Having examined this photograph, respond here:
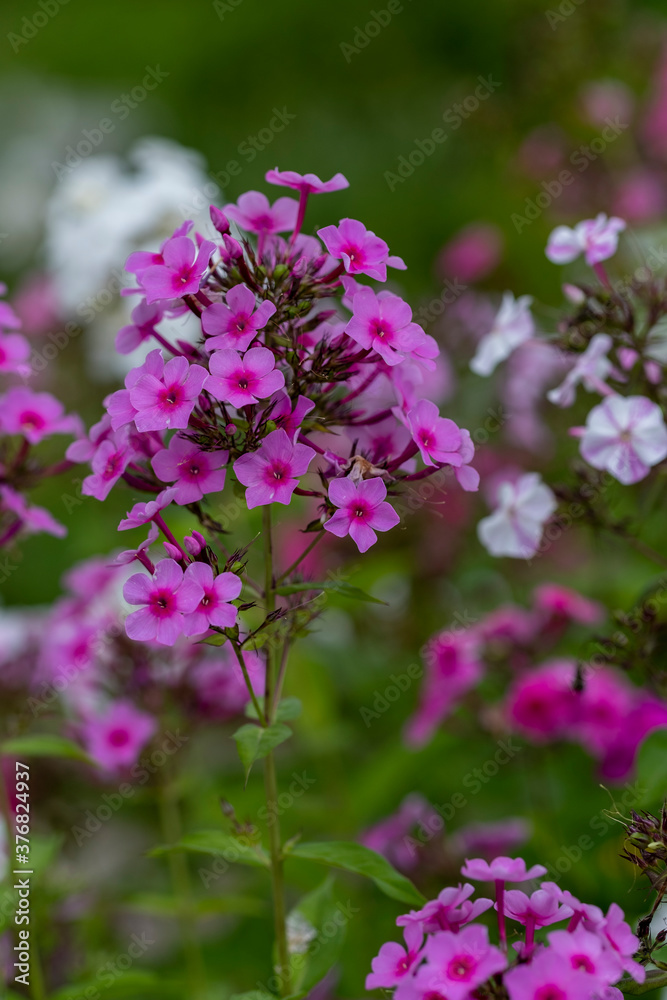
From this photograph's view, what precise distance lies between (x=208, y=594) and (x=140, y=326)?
1.19 feet

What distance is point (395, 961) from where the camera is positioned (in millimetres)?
880

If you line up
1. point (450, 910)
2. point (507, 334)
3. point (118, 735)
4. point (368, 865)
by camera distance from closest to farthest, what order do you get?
point (450, 910), point (368, 865), point (507, 334), point (118, 735)

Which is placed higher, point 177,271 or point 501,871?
point 177,271

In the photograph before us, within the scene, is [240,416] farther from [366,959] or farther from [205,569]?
[366,959]

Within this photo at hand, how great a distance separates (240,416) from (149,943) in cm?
152

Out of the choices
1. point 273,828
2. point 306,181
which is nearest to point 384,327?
point 306,181

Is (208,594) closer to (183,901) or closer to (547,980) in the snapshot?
(547,980)

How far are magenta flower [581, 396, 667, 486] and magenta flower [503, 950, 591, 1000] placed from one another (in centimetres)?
56

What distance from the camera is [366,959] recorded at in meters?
1.64

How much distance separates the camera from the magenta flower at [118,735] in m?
1.49

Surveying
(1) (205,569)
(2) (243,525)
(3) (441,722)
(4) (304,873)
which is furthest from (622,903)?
(2) (243,525)

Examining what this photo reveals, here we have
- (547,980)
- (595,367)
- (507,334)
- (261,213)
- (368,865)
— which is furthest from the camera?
(507,334)

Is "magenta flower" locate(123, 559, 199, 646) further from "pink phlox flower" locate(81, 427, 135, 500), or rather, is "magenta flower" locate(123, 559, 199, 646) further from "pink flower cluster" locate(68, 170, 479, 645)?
"pink phlox flower" locate(81, 427, 135, 500)

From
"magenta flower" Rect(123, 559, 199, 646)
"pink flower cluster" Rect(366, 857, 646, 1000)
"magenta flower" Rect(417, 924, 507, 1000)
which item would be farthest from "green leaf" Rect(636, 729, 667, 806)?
"magenta flower" Rect(123, 559, 199, 646)
